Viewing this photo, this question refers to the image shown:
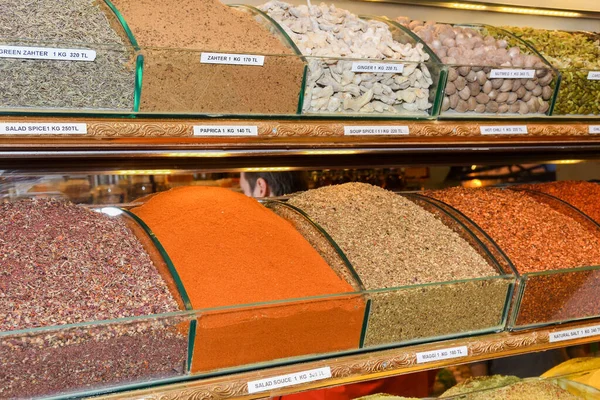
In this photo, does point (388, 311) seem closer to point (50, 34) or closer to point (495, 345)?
point (495, 345)

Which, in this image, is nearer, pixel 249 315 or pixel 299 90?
pixel 249 315

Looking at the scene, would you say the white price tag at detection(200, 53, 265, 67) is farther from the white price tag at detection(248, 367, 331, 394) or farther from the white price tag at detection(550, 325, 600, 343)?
the white price tag at detection(550, 325, 600, 343)

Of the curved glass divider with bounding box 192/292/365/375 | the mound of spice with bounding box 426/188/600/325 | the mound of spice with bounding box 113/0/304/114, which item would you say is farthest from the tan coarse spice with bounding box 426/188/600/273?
the mound of spice with bounding box 113/0/304/114

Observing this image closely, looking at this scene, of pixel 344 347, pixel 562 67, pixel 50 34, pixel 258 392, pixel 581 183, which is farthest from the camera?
pixel 581 183

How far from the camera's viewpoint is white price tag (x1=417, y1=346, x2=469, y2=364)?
64.9 inches

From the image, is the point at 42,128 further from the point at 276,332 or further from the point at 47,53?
the point at 276,332

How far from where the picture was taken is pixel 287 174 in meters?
2.13

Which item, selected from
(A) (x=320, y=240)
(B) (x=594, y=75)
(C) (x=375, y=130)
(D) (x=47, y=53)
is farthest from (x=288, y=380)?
(B) (x=594, y=75)

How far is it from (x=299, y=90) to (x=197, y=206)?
415 mm

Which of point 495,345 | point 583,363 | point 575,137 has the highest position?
point 575,137

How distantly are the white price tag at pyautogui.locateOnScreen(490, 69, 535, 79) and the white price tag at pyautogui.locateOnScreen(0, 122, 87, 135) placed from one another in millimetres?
1051

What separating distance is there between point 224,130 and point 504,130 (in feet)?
2.60

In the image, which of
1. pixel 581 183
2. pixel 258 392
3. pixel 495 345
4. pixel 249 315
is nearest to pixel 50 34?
pixel 249 315

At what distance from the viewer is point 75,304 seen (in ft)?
4.40
